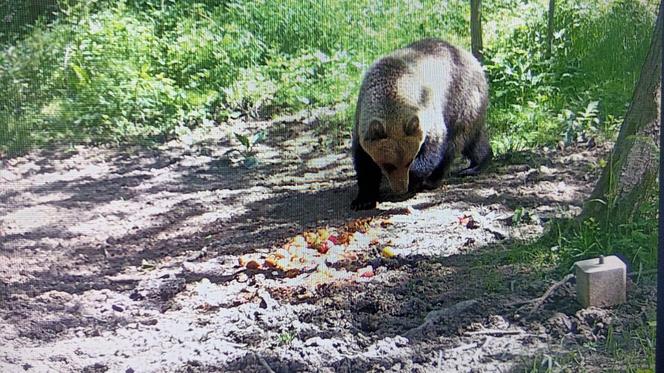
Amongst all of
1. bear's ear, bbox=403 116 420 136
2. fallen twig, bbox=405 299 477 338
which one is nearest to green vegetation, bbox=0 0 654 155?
bear's ear, bbox=403 116 420 136

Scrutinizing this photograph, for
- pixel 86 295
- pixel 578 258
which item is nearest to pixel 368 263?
pixel 578 258

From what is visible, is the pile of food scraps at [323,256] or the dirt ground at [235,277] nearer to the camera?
the dirt ground at [235,277]

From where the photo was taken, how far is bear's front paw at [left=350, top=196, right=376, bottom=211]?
2449 mm

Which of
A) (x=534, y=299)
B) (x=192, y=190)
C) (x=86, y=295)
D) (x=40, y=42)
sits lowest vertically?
(x=534, y=299)

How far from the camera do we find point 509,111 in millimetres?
2674

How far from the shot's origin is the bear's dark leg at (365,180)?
2.49 metres

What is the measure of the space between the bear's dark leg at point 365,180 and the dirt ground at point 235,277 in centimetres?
5


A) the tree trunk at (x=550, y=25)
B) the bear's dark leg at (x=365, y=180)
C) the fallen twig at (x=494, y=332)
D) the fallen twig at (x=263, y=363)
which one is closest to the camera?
the fallen twig at (x=263, y=363)

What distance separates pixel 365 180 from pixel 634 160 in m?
0.76

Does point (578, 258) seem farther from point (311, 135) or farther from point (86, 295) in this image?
point (86, 295)

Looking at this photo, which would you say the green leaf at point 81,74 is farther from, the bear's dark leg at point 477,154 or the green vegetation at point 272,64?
the bear's dark leg at point 477,154

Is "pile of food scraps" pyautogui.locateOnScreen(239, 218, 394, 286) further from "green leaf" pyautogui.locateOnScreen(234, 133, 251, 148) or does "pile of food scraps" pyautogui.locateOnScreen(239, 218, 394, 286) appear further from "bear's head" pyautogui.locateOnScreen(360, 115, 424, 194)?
"bear's head" pyautogui.locateOnScreen(360, 115, 424, 194)

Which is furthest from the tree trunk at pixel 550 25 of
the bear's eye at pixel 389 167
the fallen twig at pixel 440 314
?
the fallen twig at pixel 440 314

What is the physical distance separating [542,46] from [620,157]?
0.37 m
